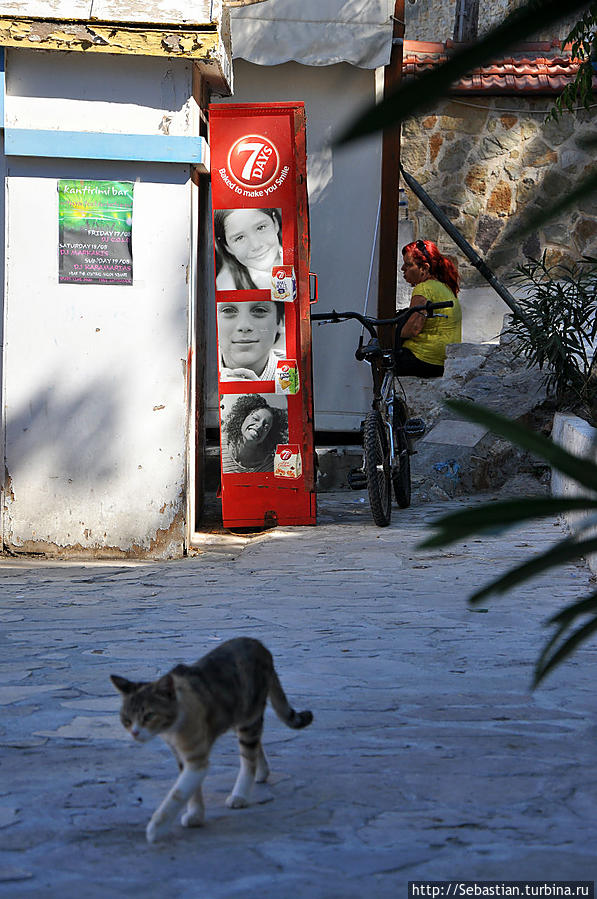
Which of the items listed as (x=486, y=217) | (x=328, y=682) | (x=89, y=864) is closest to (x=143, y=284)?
(x=328, y=682)

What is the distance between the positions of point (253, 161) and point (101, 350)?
1616 mm

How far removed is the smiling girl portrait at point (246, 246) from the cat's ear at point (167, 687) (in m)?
4.63

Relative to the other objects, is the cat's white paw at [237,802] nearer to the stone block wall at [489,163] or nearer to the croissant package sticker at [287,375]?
the croissant package sticker at [287,375]

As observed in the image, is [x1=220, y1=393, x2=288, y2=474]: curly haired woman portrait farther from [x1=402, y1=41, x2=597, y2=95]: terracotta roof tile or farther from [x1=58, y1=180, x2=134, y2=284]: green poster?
[x1=402, y1=41, x2=597, y2=95]: terracotta roof tile

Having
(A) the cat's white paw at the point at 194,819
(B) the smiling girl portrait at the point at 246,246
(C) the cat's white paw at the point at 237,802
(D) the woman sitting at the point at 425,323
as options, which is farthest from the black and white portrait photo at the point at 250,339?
(A) the cat's white paw at the point at 194,819

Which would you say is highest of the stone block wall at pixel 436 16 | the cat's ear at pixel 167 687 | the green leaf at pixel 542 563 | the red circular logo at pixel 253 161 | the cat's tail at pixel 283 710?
the stone block wall at pixel 436 16

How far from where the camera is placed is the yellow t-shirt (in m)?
7.25

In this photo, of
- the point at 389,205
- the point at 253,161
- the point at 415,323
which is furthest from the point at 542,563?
the point at 389,205

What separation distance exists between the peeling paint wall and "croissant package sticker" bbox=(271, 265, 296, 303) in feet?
2.61

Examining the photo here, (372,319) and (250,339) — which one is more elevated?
(372,319)

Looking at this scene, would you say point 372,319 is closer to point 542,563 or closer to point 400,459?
point 400,459

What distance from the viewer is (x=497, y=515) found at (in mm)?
978

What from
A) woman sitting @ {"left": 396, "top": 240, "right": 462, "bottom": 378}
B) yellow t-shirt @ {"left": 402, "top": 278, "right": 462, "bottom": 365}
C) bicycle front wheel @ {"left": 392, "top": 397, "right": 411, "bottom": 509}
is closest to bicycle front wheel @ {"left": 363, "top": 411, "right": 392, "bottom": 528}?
bicycle front wheel @ {"left": 392, "top": 397, "right": 411, "bottom": 509}

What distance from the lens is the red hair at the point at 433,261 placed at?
742cm
